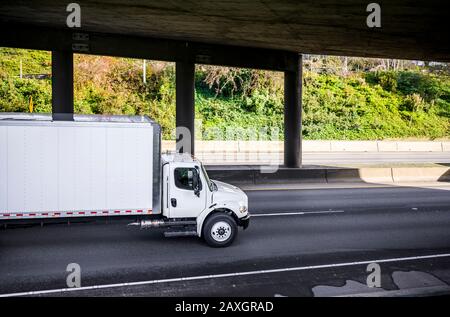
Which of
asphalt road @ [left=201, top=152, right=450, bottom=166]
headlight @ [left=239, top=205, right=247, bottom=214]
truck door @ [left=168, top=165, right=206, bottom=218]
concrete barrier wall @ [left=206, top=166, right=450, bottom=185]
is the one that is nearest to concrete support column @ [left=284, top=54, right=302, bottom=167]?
concrete barrier wall @ [left=206, top=166, right=450, bottom=185]

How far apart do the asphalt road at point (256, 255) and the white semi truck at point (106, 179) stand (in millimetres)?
819

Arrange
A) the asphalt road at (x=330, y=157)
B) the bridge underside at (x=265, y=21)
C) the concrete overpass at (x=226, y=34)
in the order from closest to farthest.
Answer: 1. the bridge underside at (x=265, y=21)
2. the concrete overpass at (x=226, y=34)
3. the asphalt road at (x=330, y=157)

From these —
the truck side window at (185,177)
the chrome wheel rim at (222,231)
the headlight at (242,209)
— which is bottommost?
the chrome wheel rim at (222,231)

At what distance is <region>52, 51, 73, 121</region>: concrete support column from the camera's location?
1892 centimetres

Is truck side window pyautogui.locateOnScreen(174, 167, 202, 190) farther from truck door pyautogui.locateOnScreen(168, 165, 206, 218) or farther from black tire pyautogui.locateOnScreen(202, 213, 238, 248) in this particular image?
black tire pyautogui.locateOnScreen(202, 213, 238, 248)

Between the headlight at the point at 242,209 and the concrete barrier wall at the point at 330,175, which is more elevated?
the concrete barrier wall at the point at 330,175

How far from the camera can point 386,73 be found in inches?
2143

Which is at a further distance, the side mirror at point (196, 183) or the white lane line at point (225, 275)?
the side mirror at point (196, 183)

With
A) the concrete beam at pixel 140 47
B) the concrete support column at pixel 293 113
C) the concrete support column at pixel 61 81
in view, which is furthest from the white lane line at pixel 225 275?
the concrete support column at pixel 293 113

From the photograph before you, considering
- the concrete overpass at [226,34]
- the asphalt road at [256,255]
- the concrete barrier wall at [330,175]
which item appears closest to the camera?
the asphalt road at [256,255]

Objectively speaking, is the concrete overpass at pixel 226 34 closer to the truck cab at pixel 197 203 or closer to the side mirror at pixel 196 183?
the truck cab at pixel 197 203

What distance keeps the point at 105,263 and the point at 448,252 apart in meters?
8.26

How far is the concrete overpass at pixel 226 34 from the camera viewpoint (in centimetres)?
1342
